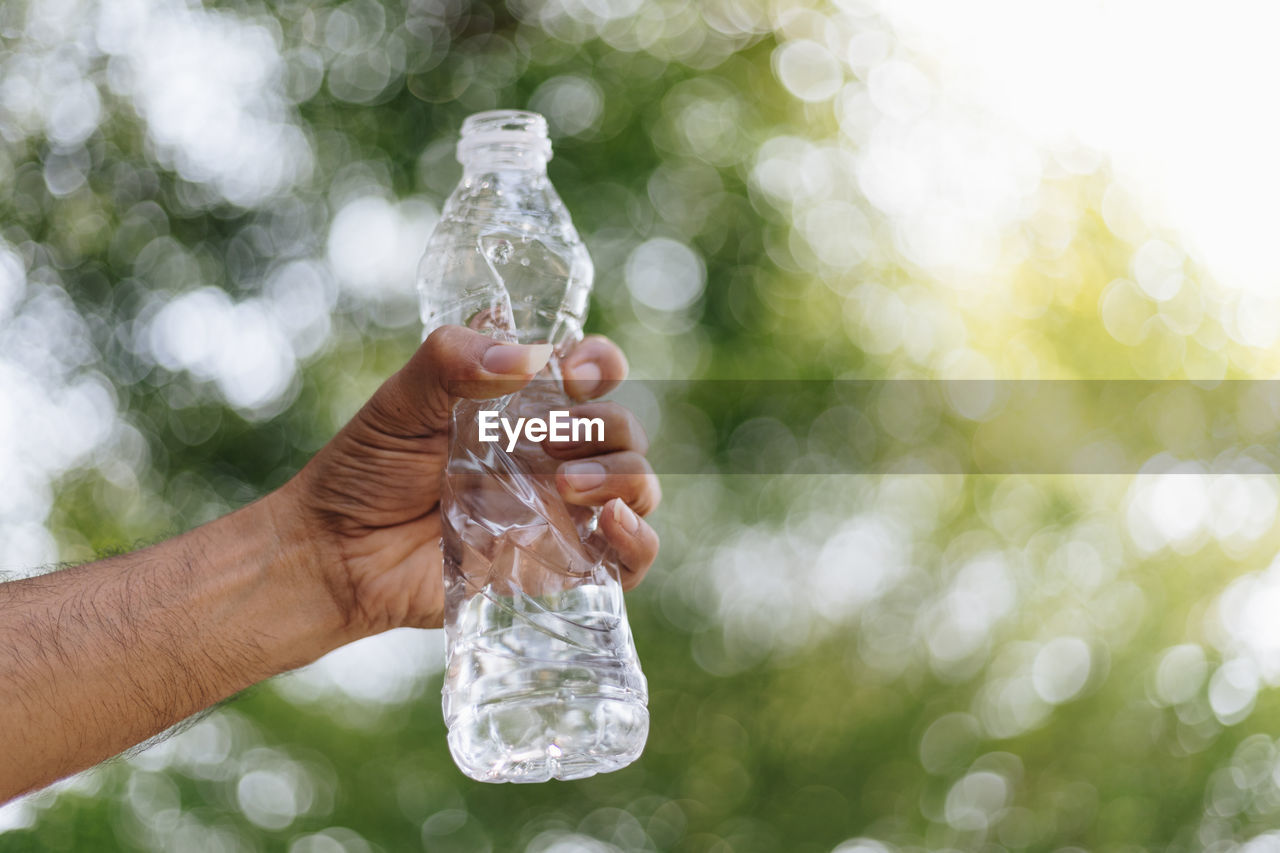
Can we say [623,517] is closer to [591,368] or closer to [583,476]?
[583,476]

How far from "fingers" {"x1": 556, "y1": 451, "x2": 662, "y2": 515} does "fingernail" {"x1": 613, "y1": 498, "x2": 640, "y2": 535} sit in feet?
0.14

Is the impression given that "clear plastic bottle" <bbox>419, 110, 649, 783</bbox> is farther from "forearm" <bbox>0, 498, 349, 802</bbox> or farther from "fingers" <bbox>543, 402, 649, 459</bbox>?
"forearm" <bbox>0, 498, 349, 802</bbox>

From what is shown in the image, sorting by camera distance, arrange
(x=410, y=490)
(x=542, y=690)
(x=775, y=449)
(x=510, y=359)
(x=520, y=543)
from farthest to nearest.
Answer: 1. (x=775, y=449)
2. (x=410, y=490)
3. (x=520, y=543)
4. (x=542, y=690)
5. (x=510, y=359)

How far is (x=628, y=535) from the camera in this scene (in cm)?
188

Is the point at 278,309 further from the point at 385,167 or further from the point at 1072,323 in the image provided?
the point at 1072,323

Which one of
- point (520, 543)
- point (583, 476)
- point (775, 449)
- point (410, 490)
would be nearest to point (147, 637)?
point (410, 490)

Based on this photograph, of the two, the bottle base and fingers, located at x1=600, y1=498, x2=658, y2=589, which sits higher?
fingers, located at x1=600, y1=498, x2=658, y2=589

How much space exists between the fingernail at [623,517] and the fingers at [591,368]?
26 cm

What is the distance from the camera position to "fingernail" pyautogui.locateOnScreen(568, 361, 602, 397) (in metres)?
2.04

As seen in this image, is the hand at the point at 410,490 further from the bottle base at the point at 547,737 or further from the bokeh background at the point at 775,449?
the bokeh background at the point at 775,449

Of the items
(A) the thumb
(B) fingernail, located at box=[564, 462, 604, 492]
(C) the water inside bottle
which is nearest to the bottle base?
(C) the water inside bottle

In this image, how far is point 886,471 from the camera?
253 inches

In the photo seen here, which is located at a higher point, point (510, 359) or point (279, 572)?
point (510, 359)

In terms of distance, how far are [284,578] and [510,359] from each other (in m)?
0.66
